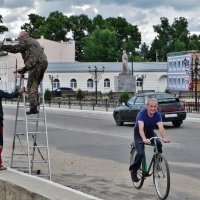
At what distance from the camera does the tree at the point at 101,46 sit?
4651 inches

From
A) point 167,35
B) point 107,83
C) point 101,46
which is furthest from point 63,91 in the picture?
point 167,35

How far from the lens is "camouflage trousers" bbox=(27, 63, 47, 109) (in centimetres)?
1050

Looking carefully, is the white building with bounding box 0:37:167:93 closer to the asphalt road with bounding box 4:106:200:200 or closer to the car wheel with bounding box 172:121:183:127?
the car wheel with bounding box 172:121:183:127

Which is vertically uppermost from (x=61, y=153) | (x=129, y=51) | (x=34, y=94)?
(x=129, y=51)

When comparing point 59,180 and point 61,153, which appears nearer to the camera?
point 59,180

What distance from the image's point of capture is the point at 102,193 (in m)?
11.0

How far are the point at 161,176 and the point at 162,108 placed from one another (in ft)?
59.4

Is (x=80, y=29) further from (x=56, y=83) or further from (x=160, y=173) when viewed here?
(x=160, y=173)

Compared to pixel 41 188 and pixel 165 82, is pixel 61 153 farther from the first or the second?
pixel 165 82

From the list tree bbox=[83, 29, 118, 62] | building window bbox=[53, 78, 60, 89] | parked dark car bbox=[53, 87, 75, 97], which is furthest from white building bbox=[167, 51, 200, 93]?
tree bbox=[83, 29, 118, 62]

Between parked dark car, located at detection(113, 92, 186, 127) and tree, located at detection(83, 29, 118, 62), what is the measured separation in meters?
88.4

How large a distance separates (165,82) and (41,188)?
9233 cm

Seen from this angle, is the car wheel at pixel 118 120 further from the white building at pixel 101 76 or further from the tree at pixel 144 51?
the tree at pixel 144 51

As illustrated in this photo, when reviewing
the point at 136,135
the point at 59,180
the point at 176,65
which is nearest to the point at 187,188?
the point at 136,135
